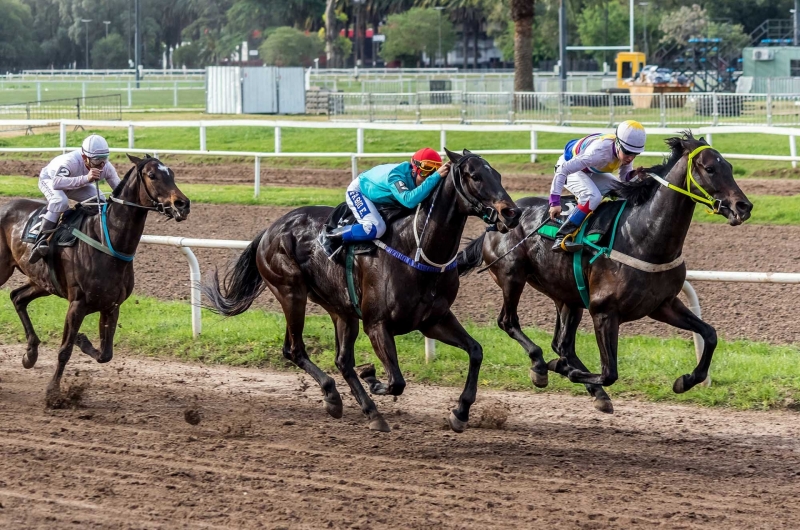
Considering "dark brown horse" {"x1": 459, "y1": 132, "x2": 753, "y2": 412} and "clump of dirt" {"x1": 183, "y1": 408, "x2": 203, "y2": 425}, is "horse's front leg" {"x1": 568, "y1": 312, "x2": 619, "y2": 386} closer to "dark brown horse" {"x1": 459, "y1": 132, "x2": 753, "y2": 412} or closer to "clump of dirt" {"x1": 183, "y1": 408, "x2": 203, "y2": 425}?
"dark brown horse" {"x1": 459, "y1": 132, "x2": 753, "y2": 412}

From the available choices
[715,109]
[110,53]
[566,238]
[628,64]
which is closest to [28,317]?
[566,238]

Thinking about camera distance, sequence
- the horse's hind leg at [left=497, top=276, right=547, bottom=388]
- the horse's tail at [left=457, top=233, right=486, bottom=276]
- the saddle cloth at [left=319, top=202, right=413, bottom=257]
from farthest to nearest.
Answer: the horse's hind leg at [left=497, top=276, right=547, bottom=388]
the horse's tail at [left=457, top=233, right=486, bottom=276]
the saddle cloth at [left=319, top=202, right=413, bottom=257]

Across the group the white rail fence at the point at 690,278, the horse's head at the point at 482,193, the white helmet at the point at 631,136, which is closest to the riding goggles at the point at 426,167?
the horse's head at the point at 482,193

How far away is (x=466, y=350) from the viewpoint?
6805 mm

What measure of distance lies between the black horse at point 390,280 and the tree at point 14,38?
2552 inches

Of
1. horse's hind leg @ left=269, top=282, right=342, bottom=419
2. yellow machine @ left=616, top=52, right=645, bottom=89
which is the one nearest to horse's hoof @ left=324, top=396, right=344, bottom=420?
horse's hind leg @ left=269, top=282, right=342, bottom=419

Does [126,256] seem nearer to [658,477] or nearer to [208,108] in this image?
[658,477]

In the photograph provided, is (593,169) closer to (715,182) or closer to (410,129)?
(715,182)

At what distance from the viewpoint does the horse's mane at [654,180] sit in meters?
6.87

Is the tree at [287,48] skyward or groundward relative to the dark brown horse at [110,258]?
skyward

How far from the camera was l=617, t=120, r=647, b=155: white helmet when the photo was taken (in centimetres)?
709

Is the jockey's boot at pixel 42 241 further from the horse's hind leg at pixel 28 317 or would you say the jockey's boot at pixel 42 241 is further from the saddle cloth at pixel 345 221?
the saddle cloth at pixel 345 221

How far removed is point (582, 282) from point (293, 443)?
7.08 ft

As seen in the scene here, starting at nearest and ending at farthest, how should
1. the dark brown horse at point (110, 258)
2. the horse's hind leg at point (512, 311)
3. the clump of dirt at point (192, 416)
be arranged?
1. the clump of dirt at point (192, 416)
2. the dark brown horse at point (110, 258)
3. the horse's hind leg at point (512, 311)
